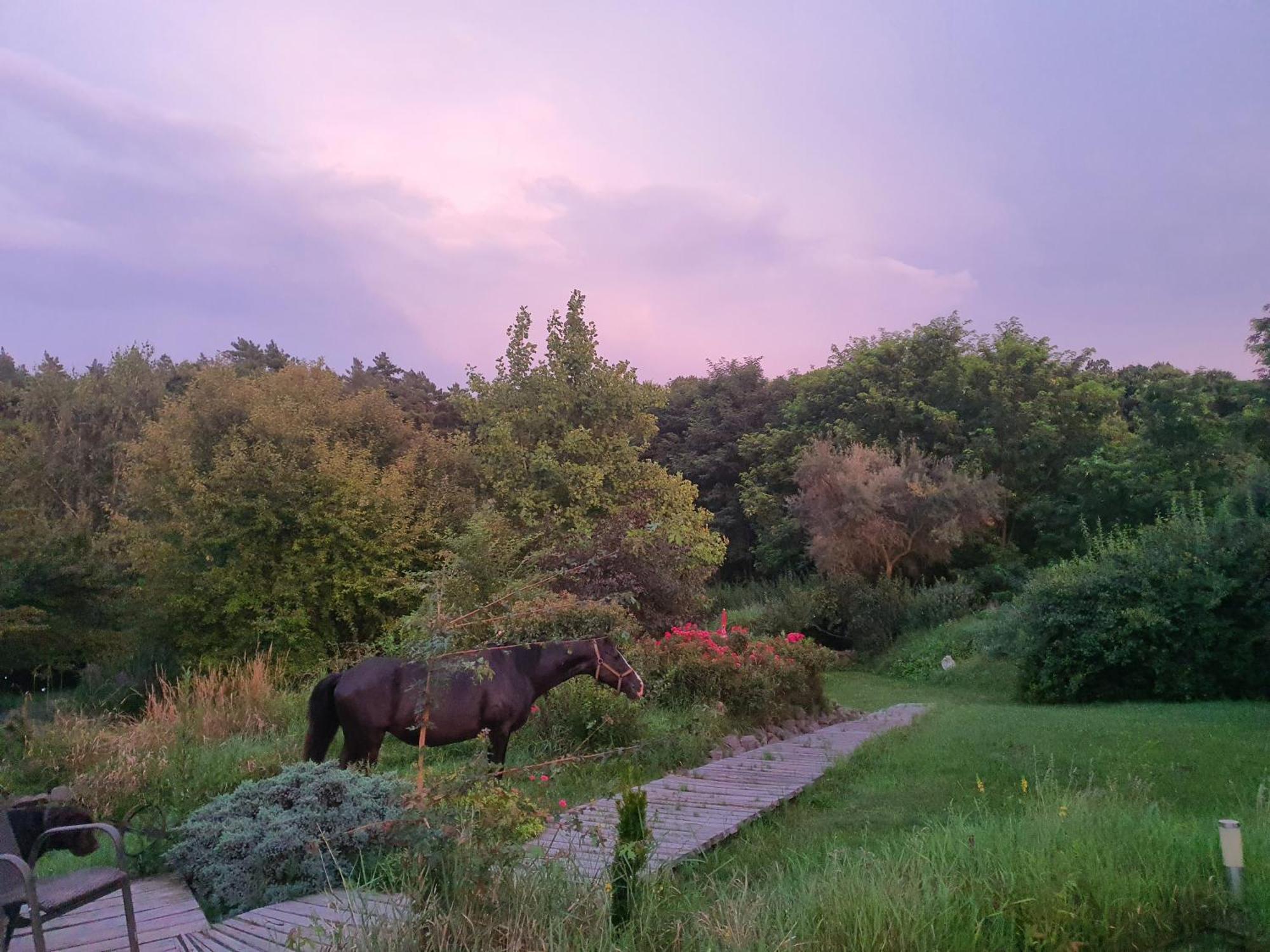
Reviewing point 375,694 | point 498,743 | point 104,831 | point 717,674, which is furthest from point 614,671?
point 104,831

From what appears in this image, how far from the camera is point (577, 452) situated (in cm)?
2008

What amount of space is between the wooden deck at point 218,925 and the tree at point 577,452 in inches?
540

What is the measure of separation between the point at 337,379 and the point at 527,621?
20.7 meters

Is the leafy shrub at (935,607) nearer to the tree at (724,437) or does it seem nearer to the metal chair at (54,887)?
the tree at (724,437)

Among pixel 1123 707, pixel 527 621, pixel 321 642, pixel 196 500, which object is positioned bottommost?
pixel 1123 707

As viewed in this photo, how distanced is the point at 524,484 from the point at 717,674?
968 cm

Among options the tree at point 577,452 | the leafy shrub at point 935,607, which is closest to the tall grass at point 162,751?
the tree at point 577,452

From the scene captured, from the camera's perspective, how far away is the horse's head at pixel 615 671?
7.88 metres

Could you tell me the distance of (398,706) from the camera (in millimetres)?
7047

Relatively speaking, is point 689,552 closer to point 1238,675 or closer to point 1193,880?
point 1238,675

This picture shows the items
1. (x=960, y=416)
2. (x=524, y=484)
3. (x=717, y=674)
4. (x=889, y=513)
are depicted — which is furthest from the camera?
(x=960, y=416)

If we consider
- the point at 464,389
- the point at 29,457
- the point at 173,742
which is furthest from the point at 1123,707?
the point at 29,457

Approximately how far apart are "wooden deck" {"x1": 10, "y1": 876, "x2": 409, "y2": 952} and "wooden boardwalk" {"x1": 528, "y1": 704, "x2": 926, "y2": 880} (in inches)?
32.9

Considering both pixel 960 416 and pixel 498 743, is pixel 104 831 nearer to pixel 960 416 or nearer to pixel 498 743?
pixel 498 743
